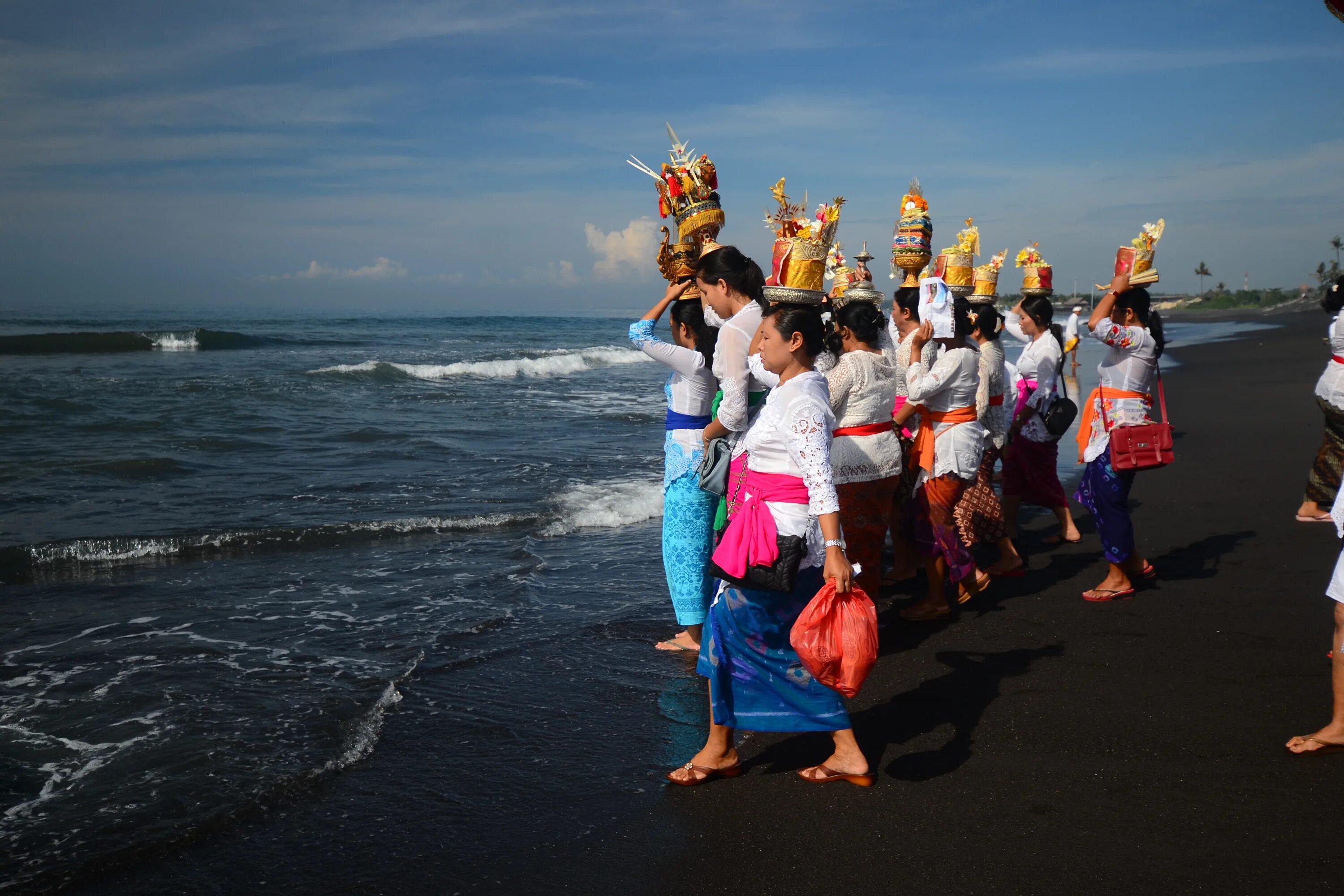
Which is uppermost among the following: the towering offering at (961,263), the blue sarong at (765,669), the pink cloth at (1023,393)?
the towering offering at (961,263)

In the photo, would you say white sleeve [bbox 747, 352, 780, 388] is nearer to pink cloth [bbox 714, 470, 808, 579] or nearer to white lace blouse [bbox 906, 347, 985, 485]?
pink cloth [bbox 714, 470, 808, 579]

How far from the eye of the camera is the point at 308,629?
5.84m

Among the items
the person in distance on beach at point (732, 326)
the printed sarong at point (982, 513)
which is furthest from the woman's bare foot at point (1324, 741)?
the printed sarong at point (982, 513)

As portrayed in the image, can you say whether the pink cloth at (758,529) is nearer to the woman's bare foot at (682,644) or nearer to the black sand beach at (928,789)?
the black sand beach at (928,789)

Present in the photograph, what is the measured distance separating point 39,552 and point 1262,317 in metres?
58.7

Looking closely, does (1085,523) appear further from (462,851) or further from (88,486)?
(88,486)

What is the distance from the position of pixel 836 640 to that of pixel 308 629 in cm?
369

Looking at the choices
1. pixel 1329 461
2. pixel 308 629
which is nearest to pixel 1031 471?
pixel 1329 461

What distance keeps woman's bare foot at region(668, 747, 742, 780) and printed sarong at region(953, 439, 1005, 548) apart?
3.06 meters

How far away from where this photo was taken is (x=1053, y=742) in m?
4.03

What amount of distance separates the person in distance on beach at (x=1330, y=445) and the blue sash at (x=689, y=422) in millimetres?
4811

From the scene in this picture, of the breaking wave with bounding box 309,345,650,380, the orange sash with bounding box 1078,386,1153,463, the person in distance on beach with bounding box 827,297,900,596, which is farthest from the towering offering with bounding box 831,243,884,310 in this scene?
the breaking wave with bounding box 309,345,650,380

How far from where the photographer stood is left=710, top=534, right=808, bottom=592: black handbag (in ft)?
11.7

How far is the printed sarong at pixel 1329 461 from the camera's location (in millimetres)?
7141
